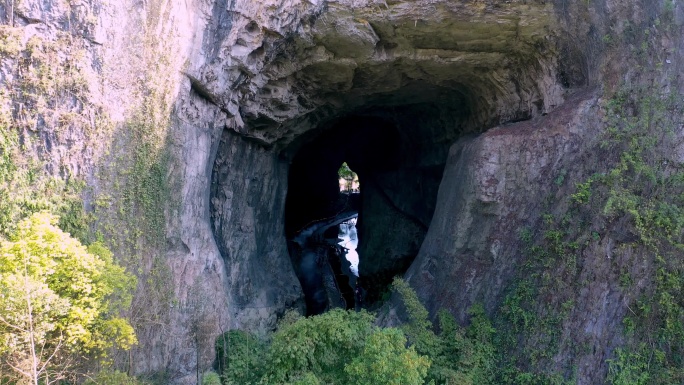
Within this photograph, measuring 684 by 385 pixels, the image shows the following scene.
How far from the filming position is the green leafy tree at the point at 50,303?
5219 millimetres

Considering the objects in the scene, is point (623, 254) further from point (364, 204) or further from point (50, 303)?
point (364, 204)

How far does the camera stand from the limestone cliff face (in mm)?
7168

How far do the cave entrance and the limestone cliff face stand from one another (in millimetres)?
3238

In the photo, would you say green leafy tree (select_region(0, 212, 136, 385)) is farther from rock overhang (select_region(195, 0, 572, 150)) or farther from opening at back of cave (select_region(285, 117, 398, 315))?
opening at back of cave (select_region(285, 117, 398, 315))

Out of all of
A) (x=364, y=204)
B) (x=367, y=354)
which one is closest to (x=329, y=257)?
(x=364, y=204)

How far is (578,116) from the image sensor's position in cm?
871

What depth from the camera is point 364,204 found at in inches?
785

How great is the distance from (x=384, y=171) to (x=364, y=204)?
1.86 metres

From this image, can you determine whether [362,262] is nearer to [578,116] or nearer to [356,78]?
[356,78]

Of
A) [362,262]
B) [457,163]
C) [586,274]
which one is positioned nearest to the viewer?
[586,274]

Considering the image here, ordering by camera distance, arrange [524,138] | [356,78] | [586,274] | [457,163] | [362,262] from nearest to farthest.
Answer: [586,274], [524,138], [457,163], [356,78], [362,262]

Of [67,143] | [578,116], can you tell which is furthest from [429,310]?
[67,143]

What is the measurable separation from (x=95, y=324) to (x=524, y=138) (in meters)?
7.95

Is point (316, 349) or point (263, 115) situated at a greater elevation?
point (263, 115)
